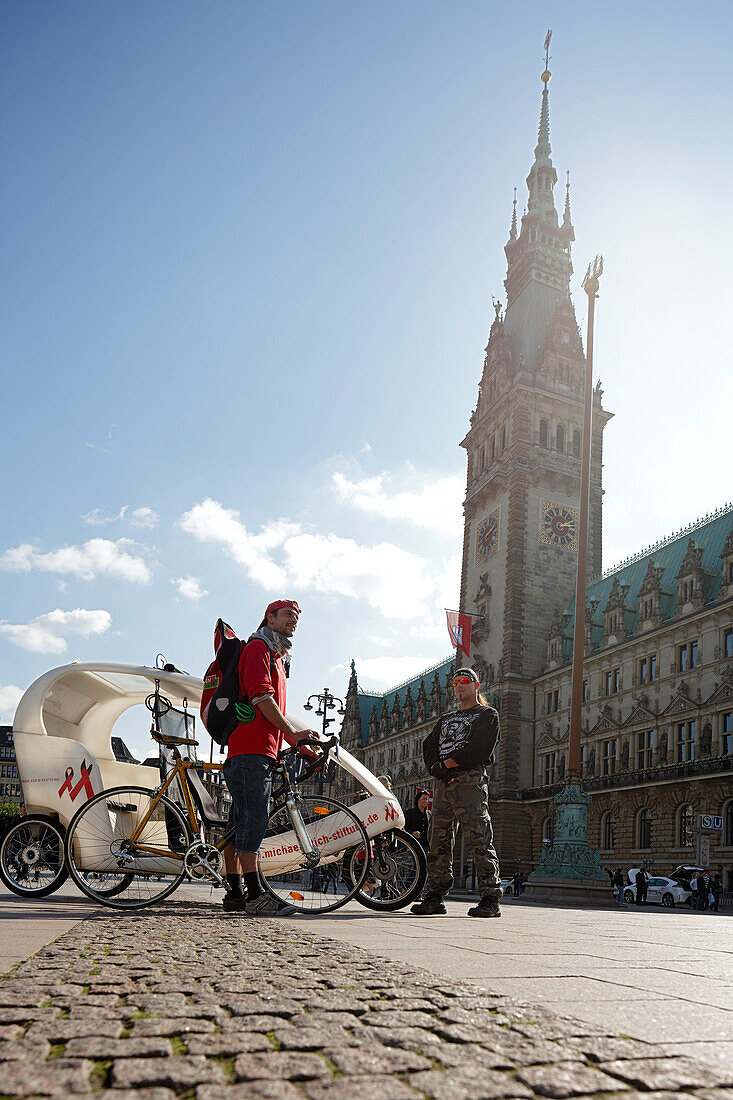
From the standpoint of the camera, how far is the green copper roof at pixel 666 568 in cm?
4334

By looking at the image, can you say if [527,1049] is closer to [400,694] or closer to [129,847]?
[129,847]

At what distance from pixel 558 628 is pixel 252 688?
47.5 metres

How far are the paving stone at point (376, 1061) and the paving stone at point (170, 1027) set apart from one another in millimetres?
356

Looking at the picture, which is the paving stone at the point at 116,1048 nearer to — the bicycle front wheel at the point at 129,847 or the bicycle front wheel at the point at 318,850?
the bicycle front wheel at the point at 129,847

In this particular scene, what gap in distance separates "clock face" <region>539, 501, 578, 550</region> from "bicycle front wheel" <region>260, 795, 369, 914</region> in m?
49.5

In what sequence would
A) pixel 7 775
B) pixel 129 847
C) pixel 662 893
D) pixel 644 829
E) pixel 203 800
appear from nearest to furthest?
pixel 129 847 → pixel 203 800 → pixel 662 893 → pixel 644 829 → pixel 7 775

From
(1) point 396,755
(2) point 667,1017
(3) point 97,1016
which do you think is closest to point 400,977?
(2) point 667,1017

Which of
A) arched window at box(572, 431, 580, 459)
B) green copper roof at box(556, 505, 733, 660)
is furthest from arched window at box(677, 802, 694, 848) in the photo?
arched window at box(572, 431, 580, 459)

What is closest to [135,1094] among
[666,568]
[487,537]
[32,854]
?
[32,854]

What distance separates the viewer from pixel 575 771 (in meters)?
19.8

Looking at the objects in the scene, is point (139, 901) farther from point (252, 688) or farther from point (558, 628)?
point (558, 628)

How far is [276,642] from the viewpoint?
20.6 feet

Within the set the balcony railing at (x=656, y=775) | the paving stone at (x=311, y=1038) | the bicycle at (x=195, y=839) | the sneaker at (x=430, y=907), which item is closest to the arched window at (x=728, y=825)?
the balcony railing at (x=656, y=775)

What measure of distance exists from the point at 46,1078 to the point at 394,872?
229 inches
